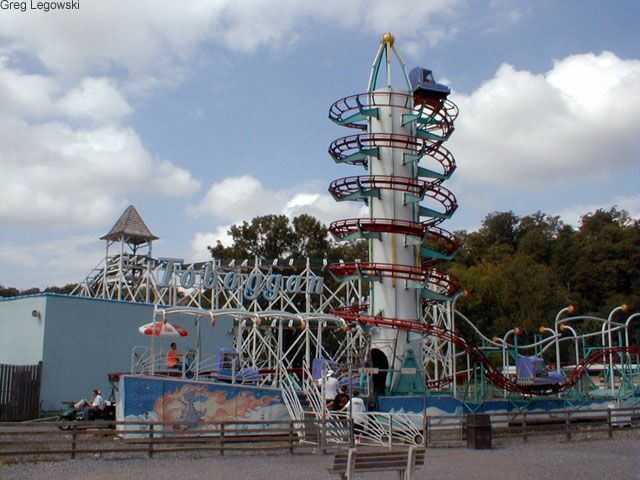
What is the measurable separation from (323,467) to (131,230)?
109 feet

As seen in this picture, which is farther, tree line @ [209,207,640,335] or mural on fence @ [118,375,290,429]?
tree line @ [209,207,640,335]

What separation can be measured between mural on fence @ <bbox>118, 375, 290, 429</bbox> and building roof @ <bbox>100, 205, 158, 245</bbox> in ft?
82.0

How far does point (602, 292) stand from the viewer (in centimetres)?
7312

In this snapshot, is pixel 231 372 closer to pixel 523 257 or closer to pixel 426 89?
pixel 426 89

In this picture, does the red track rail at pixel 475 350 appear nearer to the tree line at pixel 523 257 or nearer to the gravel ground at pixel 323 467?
the gravel ground at pixel 323 467

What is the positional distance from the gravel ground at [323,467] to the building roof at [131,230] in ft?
99.3

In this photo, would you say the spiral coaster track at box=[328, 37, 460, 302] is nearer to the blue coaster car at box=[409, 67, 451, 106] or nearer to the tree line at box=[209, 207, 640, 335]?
the blue coaster car at box=[409, 67, 451, 106]

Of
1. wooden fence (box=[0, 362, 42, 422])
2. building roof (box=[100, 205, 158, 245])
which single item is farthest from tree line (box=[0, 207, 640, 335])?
wooden fence (box=[0, 362, 42, 422])

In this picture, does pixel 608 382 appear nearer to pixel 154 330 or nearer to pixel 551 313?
pixel 154 330

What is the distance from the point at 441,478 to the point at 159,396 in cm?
1073

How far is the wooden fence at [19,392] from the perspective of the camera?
28.4 m

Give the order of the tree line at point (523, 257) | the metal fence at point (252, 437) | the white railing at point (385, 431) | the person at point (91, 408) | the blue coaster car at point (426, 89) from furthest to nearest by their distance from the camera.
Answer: the tree line at point (523, 257) < the blue coaster car at point (426, 89) < the person at point (91, 408) < the white railing at point (385, 431) < the metal fence at point (252, 437)

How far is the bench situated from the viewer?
11.6m

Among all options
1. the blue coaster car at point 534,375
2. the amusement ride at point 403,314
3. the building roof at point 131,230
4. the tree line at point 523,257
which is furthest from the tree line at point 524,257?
the blue coaster car at point 534,375
